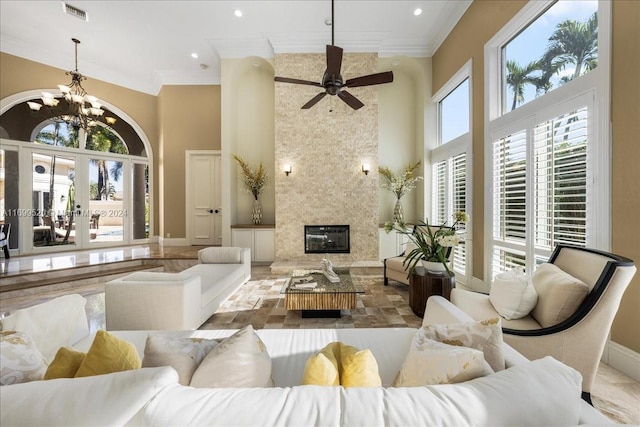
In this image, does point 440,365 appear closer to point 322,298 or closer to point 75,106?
point 322,298

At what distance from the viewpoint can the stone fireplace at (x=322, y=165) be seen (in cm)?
503

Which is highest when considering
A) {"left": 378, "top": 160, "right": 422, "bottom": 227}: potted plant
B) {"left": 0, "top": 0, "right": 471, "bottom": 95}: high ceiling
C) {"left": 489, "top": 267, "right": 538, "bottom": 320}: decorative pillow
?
{"left": 0, "top": 0, "right": 471, "bottom": 95}: high ceiling

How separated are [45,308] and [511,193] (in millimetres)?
4168

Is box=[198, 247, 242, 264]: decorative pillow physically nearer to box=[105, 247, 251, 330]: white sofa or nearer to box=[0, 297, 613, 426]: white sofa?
box=[105, 247, 251, 330]: white sofa

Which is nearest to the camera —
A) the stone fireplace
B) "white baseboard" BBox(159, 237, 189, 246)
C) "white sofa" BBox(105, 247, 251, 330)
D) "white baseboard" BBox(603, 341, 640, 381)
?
"white baseboard" BBox(603, 341, 640, 381)

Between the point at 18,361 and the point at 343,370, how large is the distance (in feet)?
3.72

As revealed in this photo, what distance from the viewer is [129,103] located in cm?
616

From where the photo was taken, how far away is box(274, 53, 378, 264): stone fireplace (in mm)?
5031

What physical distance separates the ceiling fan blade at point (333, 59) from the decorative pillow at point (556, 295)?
8.65ft

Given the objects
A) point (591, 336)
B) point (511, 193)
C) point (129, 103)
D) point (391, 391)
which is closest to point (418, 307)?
point (591, 336)

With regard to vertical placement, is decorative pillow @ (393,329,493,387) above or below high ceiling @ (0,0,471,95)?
below

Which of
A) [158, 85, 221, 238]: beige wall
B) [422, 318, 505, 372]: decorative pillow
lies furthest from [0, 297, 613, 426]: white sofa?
[158, 85, 221, 238]: beige wall

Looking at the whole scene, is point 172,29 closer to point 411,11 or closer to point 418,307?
point 411,11

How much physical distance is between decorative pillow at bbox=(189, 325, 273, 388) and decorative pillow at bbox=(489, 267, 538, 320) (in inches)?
69.4
